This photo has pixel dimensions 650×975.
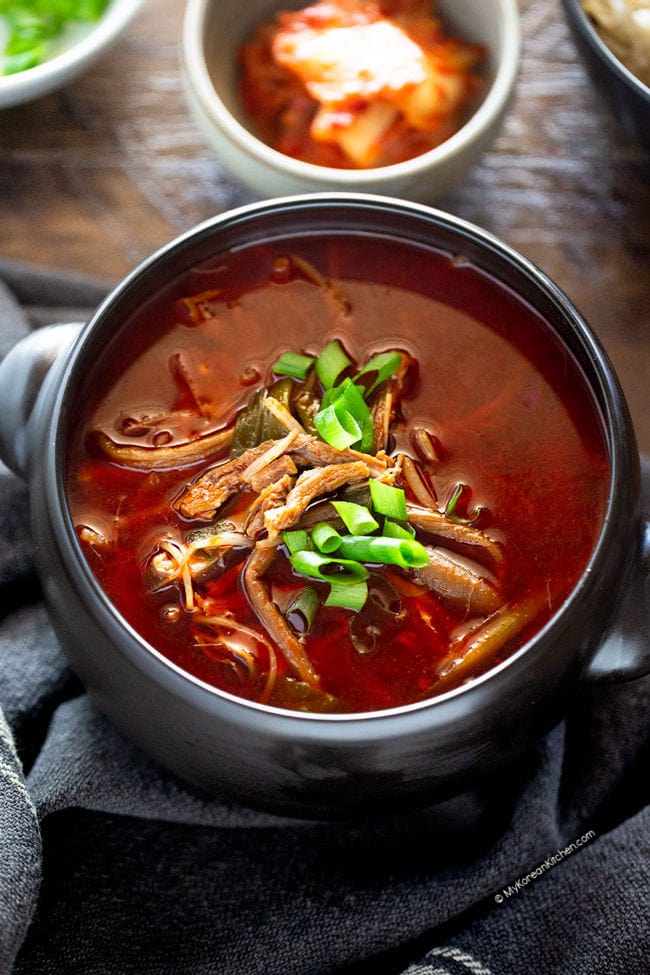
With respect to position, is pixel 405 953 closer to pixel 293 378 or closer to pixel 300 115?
pixel 293 378

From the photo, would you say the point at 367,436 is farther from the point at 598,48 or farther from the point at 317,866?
the point at 598,48

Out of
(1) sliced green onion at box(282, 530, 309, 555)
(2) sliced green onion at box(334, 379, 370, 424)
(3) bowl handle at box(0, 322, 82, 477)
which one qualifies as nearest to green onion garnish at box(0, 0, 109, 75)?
(3) bowl handle at box(0, 322, 82, 477)

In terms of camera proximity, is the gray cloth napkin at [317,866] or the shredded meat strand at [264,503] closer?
the shredded meat strand at [264,503]

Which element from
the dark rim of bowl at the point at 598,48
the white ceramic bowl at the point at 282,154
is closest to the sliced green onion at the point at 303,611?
the white ceramic bowl at the point at 282,154

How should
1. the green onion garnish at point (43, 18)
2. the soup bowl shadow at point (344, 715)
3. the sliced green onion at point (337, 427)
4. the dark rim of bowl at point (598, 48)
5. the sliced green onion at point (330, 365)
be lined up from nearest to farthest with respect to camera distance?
the soup bowl shadow at point (344, 715) < the sliced green onion at point (337, 427) < the sliced green onion at point (330, 365) < the dark rim of bowl at point (598, 48) < the green onion garnish at point (43, 18)

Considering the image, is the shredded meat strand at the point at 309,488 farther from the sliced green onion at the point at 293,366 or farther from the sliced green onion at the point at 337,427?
the sliced green onion at the point at 293,366
